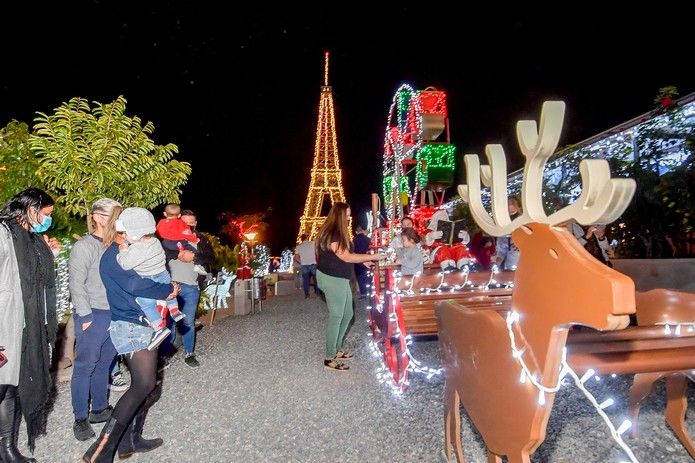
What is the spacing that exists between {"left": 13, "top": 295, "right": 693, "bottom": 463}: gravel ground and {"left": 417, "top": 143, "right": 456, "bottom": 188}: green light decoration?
36.3 feet

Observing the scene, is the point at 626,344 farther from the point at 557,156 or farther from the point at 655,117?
the point at 557,156

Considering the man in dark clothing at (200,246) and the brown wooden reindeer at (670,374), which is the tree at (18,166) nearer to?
the man in dark clothing at (200,246)

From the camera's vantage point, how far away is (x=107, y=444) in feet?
9.30

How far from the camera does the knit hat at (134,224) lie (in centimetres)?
298

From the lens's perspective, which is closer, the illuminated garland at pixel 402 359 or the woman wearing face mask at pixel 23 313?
the woman wearing face mask at pixel 23 313

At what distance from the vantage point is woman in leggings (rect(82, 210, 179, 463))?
9.34 feet

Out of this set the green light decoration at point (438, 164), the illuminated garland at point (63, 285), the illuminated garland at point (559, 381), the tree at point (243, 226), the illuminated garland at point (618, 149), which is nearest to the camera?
the illuminated garland at point (559, 381)

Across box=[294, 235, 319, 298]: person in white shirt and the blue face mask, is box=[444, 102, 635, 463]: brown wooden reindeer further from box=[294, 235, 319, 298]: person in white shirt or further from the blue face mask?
box=[294, 235, 319, 298]: person in white shirt

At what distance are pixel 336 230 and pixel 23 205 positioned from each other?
2832 millimetres

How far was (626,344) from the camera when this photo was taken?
205 cm

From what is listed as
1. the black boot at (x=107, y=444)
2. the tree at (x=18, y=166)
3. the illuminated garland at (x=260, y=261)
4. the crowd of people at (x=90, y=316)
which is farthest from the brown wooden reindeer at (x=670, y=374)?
the illuminated garland at (x=260, y=261)

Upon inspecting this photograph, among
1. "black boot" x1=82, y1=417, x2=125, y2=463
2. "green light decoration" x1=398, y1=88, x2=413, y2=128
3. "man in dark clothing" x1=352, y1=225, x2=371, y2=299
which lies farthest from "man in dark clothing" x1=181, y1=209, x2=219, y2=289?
"green light decoration" x1=398, y1=88, x2=413, y2=128

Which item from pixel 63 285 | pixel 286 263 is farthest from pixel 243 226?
pixel 63 285

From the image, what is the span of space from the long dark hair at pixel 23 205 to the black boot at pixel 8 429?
3.46ft
